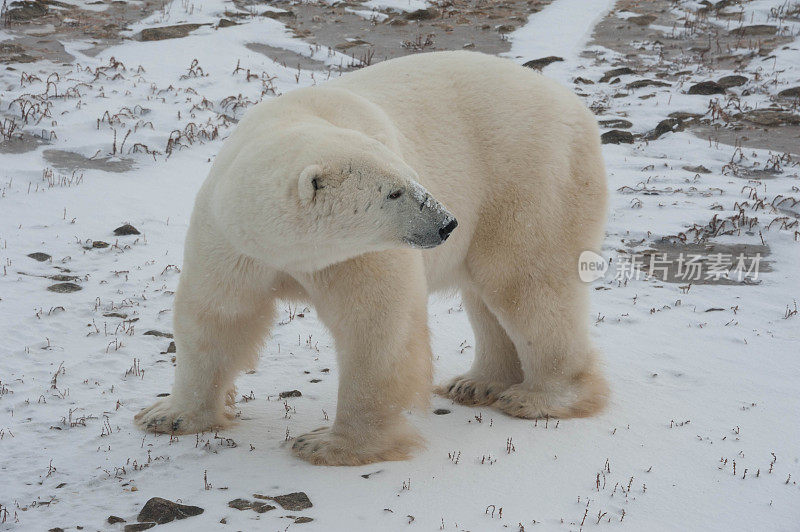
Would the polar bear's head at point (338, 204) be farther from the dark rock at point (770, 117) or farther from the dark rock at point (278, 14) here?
the dark rock at point (278, 14)

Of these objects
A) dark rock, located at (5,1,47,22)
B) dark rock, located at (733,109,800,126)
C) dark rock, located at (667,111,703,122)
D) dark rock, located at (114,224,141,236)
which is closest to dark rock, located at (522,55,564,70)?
dark rock, located at (667,111,703,122)

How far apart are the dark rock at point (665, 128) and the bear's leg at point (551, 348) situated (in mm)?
7097

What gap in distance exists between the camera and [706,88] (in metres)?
12.8

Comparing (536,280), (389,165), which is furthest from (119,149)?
(389,165)

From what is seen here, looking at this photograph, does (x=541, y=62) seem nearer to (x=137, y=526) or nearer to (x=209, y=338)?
(x=209, y=338)

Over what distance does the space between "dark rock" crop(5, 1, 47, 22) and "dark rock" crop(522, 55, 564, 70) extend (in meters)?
9.09

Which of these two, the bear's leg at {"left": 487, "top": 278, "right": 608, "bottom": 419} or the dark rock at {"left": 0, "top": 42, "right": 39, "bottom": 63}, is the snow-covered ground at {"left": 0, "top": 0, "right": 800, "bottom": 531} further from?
the dark rock at {"left": 0, "top": 42, "right": 39, "bottom": 63}

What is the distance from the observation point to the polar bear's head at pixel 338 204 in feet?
9.99

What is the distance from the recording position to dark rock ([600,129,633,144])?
10922 mm

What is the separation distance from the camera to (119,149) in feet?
30.9

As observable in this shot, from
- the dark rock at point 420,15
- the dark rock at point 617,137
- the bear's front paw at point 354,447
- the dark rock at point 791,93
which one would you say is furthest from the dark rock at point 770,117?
the bear's front paw at point 354,447

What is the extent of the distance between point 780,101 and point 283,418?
10704 millimetres

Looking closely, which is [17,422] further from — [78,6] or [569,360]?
[78,6]

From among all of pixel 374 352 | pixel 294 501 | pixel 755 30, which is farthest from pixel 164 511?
pixel 755 30
